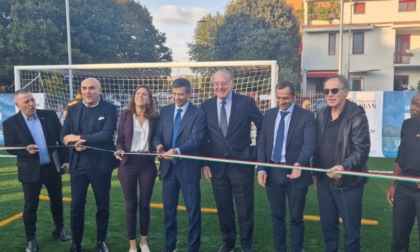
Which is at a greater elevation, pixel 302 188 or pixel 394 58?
pixel 394 58

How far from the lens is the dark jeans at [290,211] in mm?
3730

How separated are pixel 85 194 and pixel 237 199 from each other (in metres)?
1.67

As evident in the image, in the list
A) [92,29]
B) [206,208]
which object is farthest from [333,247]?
[92,29]

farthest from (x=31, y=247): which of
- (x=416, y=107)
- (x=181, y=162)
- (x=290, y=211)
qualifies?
(x=416, y=107)

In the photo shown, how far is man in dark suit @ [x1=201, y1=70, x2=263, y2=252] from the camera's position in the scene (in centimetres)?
412

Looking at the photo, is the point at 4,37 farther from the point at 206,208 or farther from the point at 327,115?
the point at 327,115

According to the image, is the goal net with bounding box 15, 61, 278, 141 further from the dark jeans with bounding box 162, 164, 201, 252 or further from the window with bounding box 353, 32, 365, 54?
the window with bounding box 353, 32, 365, 54

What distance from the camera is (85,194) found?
13.6 feet

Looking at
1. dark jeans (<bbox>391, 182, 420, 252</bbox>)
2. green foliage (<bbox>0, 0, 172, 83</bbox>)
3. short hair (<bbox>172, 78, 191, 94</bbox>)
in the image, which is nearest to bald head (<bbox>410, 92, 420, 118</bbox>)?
dark jeans (<bbox>391, 182, 420, 252</bbox>)

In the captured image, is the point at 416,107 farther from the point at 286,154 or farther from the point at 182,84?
the point at 182,84

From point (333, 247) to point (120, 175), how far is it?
7.55 feet

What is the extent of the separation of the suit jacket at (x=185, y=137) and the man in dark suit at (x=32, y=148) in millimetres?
1276

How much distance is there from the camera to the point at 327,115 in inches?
140

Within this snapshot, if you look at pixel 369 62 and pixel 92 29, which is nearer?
pixel 92 29
